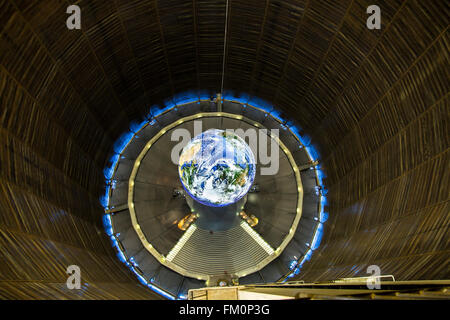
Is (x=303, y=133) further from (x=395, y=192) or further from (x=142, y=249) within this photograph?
(x=142, y=249)

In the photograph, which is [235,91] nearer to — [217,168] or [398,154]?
[217,168]

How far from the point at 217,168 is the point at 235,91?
16.1 feet

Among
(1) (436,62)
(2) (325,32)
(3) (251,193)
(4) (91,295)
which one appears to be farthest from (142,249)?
(1) (436,62)

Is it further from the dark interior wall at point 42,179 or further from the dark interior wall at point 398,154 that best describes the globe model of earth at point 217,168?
the dark interior wall at point 398,154

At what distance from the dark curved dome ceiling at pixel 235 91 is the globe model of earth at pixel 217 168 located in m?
2.29

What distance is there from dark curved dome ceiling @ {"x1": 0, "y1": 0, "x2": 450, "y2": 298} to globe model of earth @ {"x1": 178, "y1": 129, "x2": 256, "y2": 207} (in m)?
2.29

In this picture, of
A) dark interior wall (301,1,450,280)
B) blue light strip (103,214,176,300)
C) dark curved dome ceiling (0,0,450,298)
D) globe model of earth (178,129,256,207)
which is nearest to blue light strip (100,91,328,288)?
blue light strip (103,214,176,300)

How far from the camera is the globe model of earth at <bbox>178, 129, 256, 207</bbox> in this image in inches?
241

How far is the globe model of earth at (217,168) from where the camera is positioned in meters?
6.11


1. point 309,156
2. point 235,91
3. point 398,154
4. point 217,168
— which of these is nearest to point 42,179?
point 217,168

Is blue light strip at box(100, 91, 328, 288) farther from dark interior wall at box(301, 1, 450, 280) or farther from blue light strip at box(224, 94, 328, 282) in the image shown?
dark interior wall at box(301, 1, 450, 280)

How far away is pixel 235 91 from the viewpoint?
1044 centimetres

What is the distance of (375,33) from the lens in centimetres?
630
